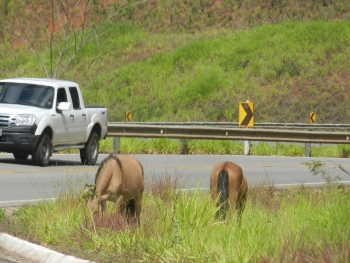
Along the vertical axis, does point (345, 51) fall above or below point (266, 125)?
above

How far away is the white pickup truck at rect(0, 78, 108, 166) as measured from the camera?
18797mm

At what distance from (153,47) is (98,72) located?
4114 millimetres

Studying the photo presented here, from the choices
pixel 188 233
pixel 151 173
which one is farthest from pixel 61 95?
pixel 188 233

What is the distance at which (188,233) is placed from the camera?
9.27 m

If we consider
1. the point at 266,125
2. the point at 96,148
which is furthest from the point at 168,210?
the point at 266,125

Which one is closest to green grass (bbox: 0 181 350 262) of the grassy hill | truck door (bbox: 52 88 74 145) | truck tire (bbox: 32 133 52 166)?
truck tire (bbox: 32 133 52 166)

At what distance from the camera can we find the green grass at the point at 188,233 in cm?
800

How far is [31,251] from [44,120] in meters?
10.1

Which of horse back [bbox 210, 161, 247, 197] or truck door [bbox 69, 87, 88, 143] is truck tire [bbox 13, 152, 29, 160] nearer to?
truck door [bbox 69, 87, 88, 143]

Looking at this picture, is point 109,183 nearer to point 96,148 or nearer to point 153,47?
point 96,148

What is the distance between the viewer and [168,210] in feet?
33.0

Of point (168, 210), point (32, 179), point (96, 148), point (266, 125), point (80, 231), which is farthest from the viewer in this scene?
point (266, 125)

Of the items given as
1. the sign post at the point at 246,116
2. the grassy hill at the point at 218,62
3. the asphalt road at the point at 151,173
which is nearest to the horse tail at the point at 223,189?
the asphalt road at the point at 151,173

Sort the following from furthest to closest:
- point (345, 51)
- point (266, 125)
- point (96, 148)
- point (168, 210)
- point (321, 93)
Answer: point (345, 51), point (321, 93), point (266, 125), point (96, 148), point (168, 210)
